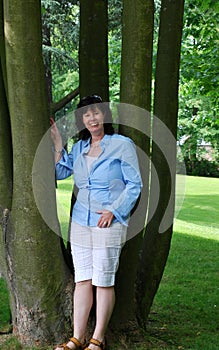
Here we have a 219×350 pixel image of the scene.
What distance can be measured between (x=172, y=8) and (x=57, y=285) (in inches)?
97.4

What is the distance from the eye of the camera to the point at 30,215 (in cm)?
407

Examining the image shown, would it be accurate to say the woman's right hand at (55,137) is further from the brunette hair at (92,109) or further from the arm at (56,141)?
→ the brunette hair at (92,109)

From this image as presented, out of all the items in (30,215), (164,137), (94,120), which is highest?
(94,120)

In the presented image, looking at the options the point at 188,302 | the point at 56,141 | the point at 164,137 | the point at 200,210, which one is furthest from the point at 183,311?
the point at 200,210

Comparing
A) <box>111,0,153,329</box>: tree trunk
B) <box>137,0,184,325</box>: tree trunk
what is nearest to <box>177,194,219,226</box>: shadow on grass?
<box>137,0,184,325</box>: tree trunk

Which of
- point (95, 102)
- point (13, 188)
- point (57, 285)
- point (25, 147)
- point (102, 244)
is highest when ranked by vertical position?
point (95, 102)

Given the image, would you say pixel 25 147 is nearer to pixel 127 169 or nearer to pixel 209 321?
pixel 127 169

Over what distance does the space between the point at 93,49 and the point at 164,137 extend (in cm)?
95

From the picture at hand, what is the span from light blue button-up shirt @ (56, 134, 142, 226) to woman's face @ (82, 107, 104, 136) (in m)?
0.07

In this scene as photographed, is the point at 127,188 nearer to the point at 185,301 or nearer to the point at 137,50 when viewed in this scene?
the point at 137,50

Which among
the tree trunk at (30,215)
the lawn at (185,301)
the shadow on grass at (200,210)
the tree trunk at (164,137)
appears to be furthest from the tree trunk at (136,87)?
the shadow on grass at (200,210)

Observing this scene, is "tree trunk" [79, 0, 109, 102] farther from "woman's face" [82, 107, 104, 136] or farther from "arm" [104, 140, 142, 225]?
"arm" [104, 140, 142, 225]

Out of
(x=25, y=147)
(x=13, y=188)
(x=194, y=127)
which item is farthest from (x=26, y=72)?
(x=194, y=127)

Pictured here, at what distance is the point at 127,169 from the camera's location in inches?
153
